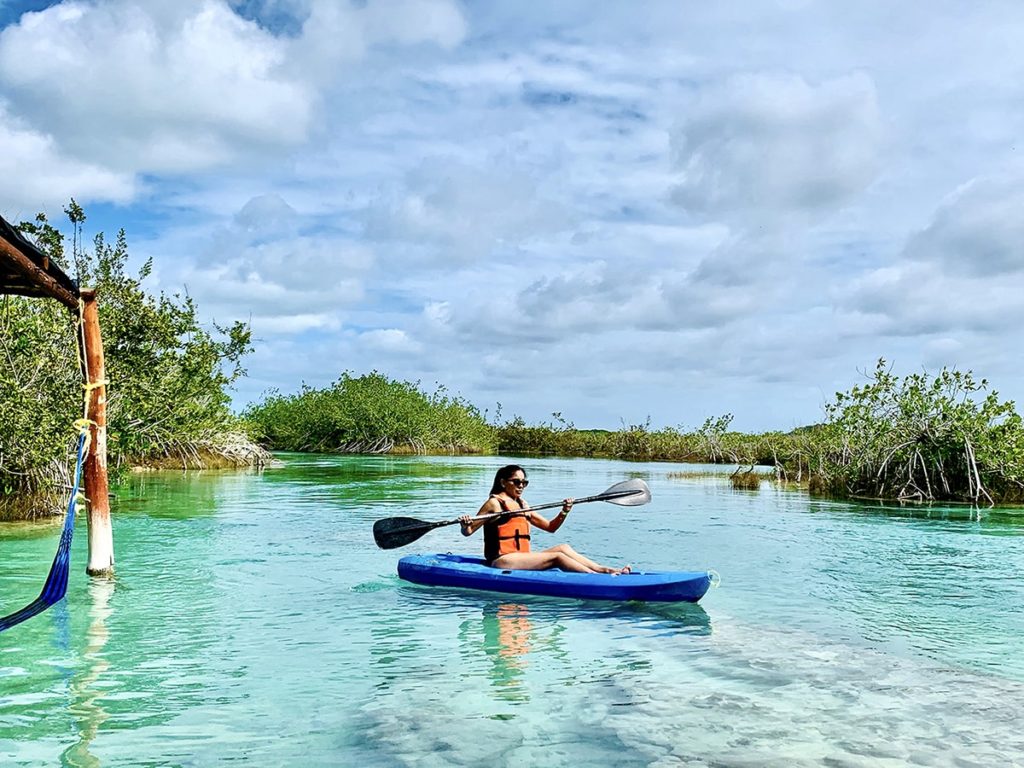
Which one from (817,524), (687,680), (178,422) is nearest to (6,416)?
(178,422)

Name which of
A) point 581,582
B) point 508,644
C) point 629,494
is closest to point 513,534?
point 581,582

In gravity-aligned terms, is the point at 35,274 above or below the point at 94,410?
above

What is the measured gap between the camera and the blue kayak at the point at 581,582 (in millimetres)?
7957

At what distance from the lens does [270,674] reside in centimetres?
620

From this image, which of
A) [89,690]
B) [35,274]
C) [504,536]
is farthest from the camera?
[504,536]

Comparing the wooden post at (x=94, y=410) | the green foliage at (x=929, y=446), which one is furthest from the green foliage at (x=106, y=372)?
the green foliage at (x=929, y=446)

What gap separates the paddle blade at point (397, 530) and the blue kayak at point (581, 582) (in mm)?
1024

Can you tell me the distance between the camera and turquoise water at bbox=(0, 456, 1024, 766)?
489 centimetres

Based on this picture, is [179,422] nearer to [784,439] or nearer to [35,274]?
[35,274]

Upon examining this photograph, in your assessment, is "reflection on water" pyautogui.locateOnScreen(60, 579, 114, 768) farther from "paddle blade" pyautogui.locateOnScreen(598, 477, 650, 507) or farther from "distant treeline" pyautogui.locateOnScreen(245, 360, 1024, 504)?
"distant treeline" pyautogui.locateOnScreen(245, 360, 1024, 504)

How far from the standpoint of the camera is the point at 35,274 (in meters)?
6.67

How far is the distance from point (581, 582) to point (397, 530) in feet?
8.62

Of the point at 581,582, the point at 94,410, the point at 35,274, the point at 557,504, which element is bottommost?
A: the point at 581,582

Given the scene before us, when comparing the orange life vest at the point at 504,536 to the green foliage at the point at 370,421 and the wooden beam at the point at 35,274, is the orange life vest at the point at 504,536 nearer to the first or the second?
the wooden beam at the point at 35,274
